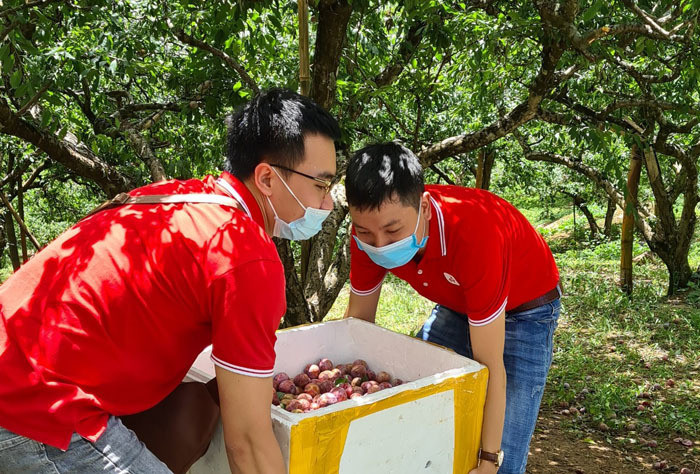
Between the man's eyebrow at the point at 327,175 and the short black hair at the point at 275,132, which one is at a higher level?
the short black hair at the point at 275,132

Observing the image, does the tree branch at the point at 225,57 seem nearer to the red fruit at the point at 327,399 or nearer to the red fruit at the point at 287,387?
the red fruit at the point at 287,387

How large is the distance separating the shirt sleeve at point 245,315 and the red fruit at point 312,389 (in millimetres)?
840

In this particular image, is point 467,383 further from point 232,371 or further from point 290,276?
point 290,276

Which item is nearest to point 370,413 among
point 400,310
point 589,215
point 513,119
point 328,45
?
point 328,45

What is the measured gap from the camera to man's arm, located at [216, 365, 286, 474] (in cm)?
144

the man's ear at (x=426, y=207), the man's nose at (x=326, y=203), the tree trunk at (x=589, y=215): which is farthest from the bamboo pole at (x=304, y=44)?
the tree trunk at (x=589, y=215)

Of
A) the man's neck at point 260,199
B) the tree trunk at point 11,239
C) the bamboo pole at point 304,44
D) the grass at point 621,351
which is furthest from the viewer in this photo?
the tree trunk at point 11,239

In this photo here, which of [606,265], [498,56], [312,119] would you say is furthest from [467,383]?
[606,265]

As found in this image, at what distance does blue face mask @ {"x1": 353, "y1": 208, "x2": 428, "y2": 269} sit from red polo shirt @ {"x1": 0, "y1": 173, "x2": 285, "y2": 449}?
2.54ft

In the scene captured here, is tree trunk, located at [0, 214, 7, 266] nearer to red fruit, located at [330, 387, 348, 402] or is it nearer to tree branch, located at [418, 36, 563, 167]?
tree branch, located at [418, 36, 563, 167]

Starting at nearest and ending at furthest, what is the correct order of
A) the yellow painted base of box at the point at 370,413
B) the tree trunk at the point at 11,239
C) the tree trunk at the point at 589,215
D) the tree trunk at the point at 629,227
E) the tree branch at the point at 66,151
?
the yellow painted base of box at the point at 370,413 < the tree branch at the point at 66,151 < the tree trunk at the point at 629,227 < the tree trunk at the point at 11,239 < the tree trunk at the point at 589,215

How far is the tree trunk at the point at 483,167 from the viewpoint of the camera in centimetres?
882

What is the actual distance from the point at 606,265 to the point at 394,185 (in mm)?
8777

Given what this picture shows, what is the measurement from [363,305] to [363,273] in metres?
0.18
